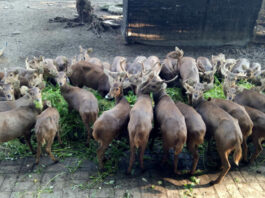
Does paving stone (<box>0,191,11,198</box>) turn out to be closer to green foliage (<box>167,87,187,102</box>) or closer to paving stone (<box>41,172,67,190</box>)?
paving stone (<box>41,172,67,190</box>)

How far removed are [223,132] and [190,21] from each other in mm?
7742

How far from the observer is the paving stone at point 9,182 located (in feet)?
16.0

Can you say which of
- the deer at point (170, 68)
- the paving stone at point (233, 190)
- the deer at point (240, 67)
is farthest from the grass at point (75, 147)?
the deer at point (240, 67)

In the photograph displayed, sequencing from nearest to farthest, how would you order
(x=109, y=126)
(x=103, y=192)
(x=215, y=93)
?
1. (x=103, y=192)
2. (x=109, y=126)
3. (x=215, y=93)

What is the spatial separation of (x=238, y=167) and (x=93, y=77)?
13.1ft

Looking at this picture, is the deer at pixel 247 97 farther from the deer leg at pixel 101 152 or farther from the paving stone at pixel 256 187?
the deer leg at pixel 101 152

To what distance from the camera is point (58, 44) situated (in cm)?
1170

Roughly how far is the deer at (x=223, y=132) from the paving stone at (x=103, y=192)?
1785mm

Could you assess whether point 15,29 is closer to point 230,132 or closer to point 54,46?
point 54,46

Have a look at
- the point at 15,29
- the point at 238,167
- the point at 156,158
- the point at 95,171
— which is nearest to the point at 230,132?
the point at 238,167

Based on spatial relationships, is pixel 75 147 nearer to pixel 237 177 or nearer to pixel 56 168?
pixel 56 168

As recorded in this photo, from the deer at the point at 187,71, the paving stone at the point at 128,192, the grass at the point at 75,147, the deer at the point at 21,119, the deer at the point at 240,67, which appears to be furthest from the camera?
the deer at the point at 240,67

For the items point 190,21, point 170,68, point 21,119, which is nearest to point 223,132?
point 170,68

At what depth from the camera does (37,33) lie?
13.0 metres
